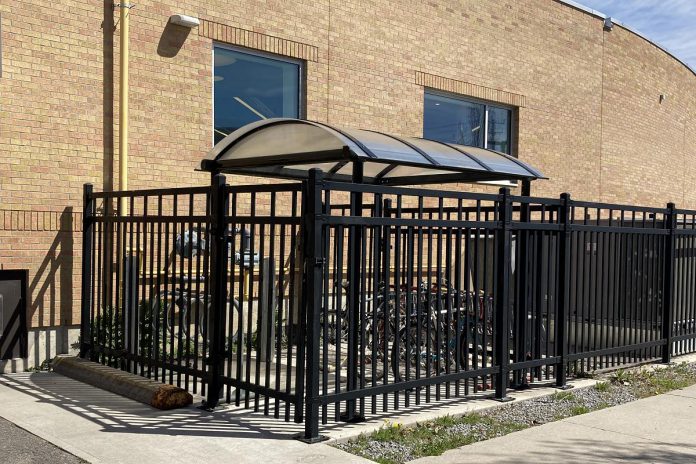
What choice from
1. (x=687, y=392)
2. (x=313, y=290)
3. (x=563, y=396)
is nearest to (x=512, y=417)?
(x=563, y=396)

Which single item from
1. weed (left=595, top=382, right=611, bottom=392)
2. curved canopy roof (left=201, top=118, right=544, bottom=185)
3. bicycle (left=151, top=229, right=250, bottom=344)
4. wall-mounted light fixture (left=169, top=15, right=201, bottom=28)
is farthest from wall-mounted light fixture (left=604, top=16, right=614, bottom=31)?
bicycle (left=151, top=229, right=250, bottom=344)

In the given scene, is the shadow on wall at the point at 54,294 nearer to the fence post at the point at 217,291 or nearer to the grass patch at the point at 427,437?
the fence post at the point at 217,291

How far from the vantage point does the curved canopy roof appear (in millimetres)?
6750

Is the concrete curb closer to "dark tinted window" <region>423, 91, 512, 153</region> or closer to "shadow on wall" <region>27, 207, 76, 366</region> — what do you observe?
"shadow on wall" <region>27, 207, 76, 366</region>

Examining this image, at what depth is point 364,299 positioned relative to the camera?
5996 millimetres

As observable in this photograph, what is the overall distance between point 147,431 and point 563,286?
4.24 m

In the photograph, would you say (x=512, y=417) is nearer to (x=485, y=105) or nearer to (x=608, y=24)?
(x=485, y=105)

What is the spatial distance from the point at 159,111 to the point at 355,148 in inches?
153

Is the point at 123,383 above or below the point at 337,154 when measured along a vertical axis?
below

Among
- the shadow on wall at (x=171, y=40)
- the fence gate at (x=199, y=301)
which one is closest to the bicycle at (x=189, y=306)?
the fence gate at (x=199, y=301)

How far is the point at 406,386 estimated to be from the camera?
6.35 meters

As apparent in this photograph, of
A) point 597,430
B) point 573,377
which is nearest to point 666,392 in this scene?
point 573,377

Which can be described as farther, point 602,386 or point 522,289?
point 602,386

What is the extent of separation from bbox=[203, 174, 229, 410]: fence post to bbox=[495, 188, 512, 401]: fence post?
2.48 meters
